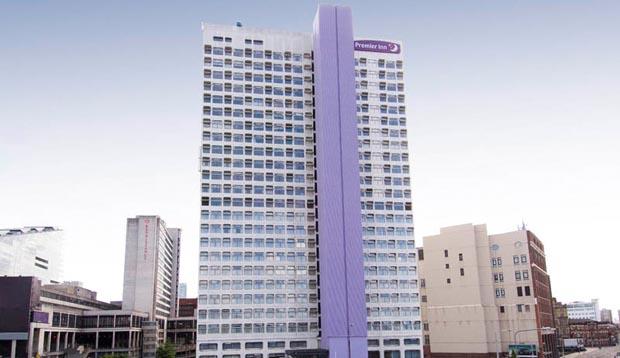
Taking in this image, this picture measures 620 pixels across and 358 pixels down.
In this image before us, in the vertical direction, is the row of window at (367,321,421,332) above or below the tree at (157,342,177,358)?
above

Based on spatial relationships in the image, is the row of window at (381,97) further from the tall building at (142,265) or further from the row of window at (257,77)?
the tall building at (142,265)

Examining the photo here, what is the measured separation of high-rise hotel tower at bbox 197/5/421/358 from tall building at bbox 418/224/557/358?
28285 millimetres

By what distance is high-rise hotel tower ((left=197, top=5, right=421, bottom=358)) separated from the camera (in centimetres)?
10788

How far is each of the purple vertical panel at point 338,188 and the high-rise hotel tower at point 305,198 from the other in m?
0.21

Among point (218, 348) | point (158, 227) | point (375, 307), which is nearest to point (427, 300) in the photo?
point (375, 307)

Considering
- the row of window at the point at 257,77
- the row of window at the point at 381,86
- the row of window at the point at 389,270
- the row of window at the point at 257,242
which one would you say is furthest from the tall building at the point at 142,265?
the row of window at the point at 389,270

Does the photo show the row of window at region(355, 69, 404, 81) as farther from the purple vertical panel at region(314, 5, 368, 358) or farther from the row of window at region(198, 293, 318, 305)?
the row of window at region(198, 293, 318, 305)

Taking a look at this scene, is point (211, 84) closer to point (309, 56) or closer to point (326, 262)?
point (309, 56)

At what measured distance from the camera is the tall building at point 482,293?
133 meters

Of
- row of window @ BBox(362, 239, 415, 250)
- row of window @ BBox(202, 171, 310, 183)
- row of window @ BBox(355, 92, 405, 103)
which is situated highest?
row of window @ BBox(355, 92, 405, 103)

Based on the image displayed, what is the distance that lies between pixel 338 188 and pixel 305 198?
907 cm

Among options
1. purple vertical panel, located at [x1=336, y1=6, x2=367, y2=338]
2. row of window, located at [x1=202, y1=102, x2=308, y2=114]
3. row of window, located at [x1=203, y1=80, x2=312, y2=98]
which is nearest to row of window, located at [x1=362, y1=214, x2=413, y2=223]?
purple vertical panel, located at [x1=336, y1=6, x2=367, y2=338]

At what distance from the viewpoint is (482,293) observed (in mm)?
138125

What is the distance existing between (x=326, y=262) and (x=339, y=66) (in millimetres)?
39785
